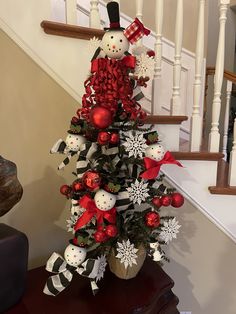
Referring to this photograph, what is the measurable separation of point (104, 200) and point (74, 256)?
219 millimetres

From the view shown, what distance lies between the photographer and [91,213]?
95 centimetres

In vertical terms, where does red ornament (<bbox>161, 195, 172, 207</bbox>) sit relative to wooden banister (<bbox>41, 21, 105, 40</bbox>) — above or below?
below

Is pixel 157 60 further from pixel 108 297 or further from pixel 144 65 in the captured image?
pixel 108 297

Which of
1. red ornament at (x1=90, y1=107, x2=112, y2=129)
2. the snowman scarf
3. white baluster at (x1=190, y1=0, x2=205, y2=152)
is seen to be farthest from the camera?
white baluster at (x1=190, y1=0, x2=205, y2=152)

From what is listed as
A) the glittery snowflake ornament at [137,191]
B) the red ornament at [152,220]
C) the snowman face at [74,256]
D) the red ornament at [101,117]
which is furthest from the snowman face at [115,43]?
the snowman face at [74,256]

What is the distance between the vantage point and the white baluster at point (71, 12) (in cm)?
124

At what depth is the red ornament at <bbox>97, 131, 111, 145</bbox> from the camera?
0.90 meters

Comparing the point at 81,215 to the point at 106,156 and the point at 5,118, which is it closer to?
the point at 106,156

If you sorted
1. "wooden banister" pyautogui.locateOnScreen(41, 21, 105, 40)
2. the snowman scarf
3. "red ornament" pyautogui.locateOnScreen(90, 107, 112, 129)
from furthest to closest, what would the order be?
"wooden banister" pyautogui.locateOnScreen(41, 21, 105, 40) → the snowman scarf → "red ornament" pyautogui.locateOnScreen(90, 107, 112, 129)

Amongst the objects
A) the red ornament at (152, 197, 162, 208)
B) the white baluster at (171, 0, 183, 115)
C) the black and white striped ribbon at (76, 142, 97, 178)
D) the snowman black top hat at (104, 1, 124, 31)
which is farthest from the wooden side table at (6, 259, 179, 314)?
the snowman black top hat at (104, 1, 124, 31)

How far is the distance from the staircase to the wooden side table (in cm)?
34

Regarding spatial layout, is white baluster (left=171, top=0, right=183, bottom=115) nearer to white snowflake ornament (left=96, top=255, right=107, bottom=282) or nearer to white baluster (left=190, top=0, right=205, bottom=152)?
white baluster (left=190, top=0, right=205, bottom=152)

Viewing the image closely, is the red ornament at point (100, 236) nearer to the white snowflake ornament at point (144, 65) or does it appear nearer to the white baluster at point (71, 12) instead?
the white snowflake ornament at point (144, 65)

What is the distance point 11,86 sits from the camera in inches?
47.4
